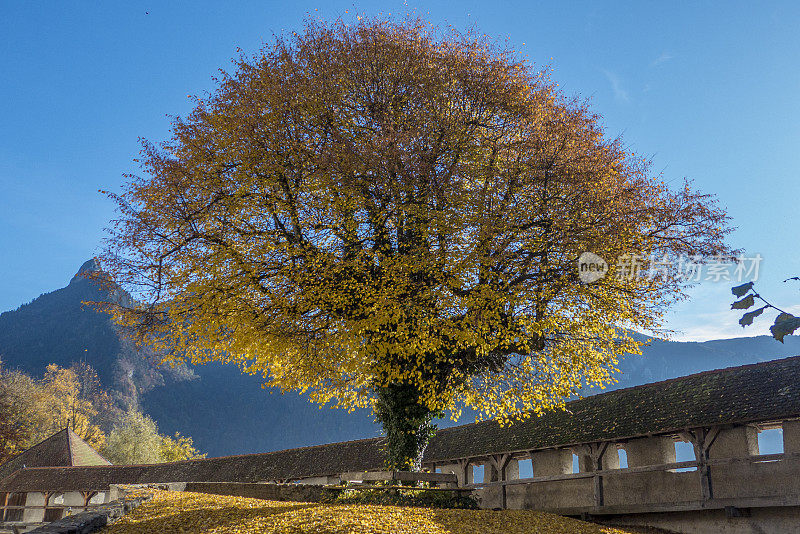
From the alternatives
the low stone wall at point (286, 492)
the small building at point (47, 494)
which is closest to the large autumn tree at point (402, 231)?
the low stone wall at point (286, 492)

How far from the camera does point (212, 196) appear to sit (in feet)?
57.8

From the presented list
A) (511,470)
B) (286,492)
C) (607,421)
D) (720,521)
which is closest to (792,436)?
(720,521)

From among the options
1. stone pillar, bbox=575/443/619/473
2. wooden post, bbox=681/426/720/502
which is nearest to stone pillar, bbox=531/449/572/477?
stone pillar, bbox=575/443/619/473

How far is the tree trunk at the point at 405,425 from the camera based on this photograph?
17.0 m

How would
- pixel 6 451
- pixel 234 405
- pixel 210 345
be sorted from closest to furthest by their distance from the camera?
pixel 210 345 < pixel 6 451 < pixel 234 405

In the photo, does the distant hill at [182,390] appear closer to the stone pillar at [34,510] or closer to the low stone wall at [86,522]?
the stone pillar at [34,510]

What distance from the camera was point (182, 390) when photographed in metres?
182

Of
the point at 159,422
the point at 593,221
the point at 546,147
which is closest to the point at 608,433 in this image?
the point at 593,221

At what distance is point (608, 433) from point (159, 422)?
175 metres

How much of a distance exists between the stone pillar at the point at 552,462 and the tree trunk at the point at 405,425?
16.7 ft

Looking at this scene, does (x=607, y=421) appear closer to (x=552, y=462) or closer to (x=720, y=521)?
(x=552, y=462)

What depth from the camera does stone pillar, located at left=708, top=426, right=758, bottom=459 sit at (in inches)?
626

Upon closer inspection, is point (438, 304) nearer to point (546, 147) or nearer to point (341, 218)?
point (341, 218)

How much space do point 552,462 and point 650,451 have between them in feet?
12.0
